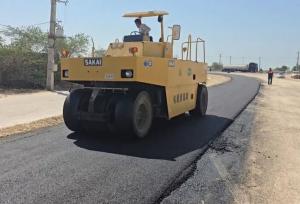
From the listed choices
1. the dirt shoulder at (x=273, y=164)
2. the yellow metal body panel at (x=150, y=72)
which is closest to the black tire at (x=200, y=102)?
the yellow metal body panel at (x=150, y=72)

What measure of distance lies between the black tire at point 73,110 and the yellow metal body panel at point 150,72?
0.37 m

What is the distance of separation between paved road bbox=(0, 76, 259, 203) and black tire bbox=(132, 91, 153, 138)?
0.25 m

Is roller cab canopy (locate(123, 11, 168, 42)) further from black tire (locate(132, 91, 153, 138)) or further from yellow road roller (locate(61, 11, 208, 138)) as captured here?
black tire (locate(132, 91, 153, 138))

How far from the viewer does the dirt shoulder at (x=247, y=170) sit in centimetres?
588

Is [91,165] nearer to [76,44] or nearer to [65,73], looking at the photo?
[65,73]

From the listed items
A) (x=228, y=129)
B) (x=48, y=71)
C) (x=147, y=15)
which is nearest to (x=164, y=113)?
(x=228, y=129)

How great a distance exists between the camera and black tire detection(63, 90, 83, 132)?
31.5ft

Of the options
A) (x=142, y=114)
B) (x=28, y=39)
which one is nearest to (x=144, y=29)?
(x=142, y=114)

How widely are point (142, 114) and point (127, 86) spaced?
2.36 ft

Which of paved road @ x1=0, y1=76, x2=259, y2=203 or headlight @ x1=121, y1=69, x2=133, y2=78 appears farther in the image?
headlight @ x1=121, y1=69, x2=133, y2=78

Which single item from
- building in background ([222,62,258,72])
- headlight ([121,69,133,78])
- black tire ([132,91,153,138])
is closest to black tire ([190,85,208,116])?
black tire ([132,91,153,138])

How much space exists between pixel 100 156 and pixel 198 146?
2196 millimetres

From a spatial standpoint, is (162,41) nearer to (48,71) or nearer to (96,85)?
(96,85)

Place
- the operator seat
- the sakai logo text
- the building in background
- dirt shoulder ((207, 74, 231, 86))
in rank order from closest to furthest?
1. the sakai logo text
2. the operator seat
3. dirt shoulder ((207, 74, 231, 86))
4. the building in background
